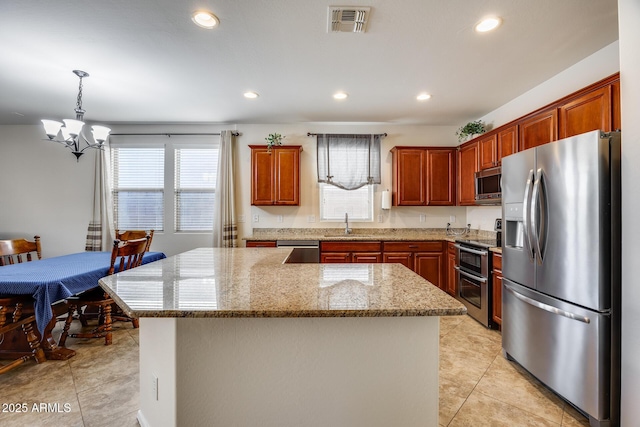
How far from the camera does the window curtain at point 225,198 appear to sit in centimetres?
424

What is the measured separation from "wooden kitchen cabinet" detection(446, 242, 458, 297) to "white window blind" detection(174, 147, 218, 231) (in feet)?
11.7

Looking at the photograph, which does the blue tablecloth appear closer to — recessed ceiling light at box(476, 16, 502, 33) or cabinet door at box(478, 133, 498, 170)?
recessed ceiling light at box(476, 16, 502, 33)

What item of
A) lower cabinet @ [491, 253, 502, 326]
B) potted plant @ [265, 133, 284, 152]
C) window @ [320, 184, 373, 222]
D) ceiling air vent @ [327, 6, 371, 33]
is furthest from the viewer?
window @ [320, 184, 373, 222]

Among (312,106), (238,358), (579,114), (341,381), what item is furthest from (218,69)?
(579,114)

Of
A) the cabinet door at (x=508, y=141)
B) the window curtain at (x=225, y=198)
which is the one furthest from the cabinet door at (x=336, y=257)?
the cabinet door at (x=508, y=141)

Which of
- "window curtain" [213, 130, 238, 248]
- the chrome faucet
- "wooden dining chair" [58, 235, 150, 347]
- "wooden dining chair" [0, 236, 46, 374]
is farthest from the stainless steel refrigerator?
"wooden dining chair" [0, 236, 46, 374]

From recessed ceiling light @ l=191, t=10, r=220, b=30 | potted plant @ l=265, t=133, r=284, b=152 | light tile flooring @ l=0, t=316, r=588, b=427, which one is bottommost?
light tile flooring @ l=0, t=316, r=588, b=427

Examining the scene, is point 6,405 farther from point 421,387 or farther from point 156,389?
point 421,387

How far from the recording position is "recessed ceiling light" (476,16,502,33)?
77.6 inches

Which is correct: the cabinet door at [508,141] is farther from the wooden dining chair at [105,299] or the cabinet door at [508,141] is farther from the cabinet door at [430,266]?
the wooden dining chair at [105,299]

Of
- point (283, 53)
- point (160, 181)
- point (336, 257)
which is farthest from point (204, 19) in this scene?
point (160, 181)

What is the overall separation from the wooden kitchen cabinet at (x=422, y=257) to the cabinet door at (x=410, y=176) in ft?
2.29

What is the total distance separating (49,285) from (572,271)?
12.1 feet

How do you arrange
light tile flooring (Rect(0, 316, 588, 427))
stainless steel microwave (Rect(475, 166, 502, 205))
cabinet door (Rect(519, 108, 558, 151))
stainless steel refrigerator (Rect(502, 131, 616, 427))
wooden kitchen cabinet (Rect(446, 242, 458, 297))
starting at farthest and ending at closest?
wooden kitchen cabinet (Rect(446, 242, 458, 297)) < stainless steel microwave (Rect(475, 166, 502, 205)) < cabinet door (Rect(519, 108, 558, 151)) < light tile flooring (Rect(0, 316, 588, 427)) < stainless steel refrigerator (Rect(502, 131, 616, 427))
